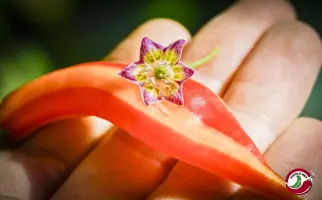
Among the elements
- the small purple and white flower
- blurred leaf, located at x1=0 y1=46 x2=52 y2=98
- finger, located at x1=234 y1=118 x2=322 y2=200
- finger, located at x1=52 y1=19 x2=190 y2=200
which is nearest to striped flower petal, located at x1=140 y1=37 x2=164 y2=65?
the small purple and white flower

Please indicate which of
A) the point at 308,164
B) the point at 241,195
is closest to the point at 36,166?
the point at 241,195

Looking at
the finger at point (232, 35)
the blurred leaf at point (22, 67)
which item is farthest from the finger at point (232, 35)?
the blurred leaf at point (22, 67)

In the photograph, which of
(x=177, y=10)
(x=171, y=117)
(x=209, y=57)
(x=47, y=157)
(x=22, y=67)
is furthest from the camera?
(x=177, y=10)

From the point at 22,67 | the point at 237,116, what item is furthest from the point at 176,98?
the point at 22,67

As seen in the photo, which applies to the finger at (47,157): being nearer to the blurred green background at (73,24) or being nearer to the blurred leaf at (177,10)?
the blurred green background at (73,24)

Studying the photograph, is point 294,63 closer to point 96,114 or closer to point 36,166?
point 96,114

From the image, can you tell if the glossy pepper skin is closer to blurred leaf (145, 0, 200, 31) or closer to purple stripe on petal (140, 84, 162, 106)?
purple stripe on petal (140, 84, 162, 106)

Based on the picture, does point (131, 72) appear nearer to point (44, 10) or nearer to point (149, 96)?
point (149, 96)
